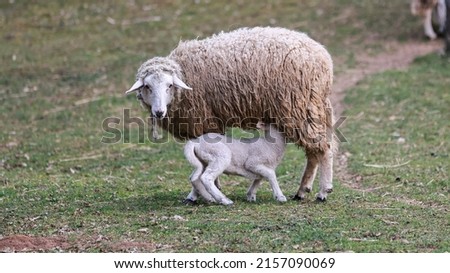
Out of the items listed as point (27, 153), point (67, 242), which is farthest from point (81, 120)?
point (67, 242)

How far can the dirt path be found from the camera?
16.0 metres

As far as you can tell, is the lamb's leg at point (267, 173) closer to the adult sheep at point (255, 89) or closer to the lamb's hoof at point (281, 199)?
the lamb's hoof at point (281, 199)

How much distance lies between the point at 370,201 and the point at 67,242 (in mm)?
3349

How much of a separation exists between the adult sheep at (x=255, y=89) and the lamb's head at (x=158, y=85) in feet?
0.03

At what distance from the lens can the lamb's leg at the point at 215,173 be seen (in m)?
8.91

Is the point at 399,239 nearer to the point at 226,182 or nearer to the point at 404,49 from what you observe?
the point at 226,182

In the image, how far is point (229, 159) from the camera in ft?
29.4

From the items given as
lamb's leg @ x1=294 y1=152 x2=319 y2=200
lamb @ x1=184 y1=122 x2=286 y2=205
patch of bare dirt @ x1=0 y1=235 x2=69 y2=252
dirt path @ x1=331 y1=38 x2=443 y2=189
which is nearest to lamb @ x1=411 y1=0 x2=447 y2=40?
dirt path @ x1=331 y1=38 x2=443 y2=189

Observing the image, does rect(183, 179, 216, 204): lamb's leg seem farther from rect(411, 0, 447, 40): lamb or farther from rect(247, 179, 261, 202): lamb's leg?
rect(411, 0, 447, 40): lamb

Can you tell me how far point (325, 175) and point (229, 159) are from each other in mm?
1093

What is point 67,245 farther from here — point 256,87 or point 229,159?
point 256,87

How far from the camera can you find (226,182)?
35.7 feet

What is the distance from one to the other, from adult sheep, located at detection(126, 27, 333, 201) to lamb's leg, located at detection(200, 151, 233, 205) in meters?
0.46

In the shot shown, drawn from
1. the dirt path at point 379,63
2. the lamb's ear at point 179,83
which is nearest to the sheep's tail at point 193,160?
the lamb's ear at point 179,83
